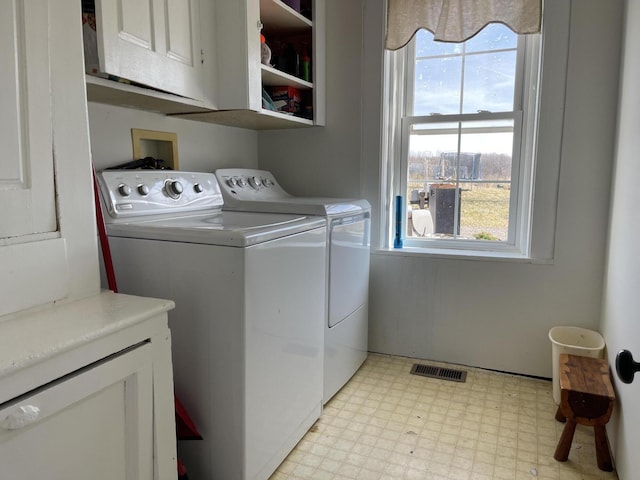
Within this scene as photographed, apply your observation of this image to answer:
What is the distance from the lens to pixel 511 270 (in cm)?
235

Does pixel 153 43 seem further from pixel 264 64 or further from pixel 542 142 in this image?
pixel 542 142

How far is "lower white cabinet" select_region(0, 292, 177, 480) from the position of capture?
827mm

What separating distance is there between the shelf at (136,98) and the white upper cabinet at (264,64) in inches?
5.1

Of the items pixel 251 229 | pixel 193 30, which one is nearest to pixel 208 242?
pixel 251 229

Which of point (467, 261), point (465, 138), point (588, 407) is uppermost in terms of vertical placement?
point (465, 138)

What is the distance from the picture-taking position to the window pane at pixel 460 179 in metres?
2.44

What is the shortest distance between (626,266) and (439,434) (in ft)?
3.25

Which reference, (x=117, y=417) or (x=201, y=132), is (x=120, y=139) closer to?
(x=201, y=132)

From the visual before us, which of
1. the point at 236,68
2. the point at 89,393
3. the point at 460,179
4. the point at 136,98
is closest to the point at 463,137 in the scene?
the point at 460,179

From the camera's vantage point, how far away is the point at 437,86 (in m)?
2.50

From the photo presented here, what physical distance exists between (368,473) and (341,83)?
2.00 meters

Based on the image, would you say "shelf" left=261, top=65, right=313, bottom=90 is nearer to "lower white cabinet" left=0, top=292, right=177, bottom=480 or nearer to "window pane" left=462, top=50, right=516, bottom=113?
"window pane" left=462, top=50, right=516, bottom=113

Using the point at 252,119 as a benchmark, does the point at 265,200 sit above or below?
below

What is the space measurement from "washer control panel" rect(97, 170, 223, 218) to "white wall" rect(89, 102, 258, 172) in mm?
164
